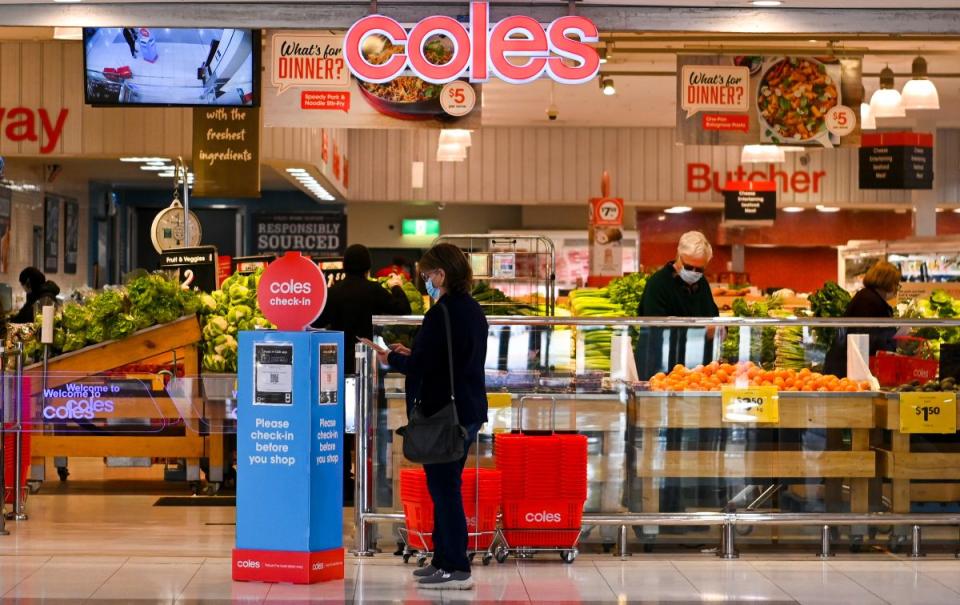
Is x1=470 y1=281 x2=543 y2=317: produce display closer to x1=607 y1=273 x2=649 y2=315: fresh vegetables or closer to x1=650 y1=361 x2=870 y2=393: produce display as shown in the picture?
x1=607 y1=273 x2=649 y2=315: fresh vegetables

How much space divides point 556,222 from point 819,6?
11.7 metres

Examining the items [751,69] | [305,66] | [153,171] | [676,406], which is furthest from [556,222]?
[676,406]

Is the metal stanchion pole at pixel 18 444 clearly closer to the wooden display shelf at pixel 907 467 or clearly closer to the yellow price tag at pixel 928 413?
the wooden display shelf at pixel 907 467

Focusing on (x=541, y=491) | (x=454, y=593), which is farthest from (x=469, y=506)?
(x=454, y=593)

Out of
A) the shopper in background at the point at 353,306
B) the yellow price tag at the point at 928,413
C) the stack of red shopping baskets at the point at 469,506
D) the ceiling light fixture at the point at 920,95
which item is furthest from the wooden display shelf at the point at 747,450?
the ceiling light fixture at the point at 920,95

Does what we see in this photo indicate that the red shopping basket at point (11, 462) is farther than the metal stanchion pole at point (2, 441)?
Yes

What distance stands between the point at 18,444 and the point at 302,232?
11.3 m

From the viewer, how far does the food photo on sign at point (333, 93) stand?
8.84 metres

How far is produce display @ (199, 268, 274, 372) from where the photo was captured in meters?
9.09

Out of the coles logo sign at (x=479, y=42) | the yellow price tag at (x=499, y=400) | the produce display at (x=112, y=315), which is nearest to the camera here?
the yellow price tag at (x=499, y=400)

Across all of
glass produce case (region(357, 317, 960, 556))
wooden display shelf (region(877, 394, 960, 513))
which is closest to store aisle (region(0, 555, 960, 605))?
glass produce case (region(357, 317, 960, 556))

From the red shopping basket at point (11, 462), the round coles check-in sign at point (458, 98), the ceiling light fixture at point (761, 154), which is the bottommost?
the red shopping basket at point (11, 462)

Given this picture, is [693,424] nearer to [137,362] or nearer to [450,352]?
[450,352]

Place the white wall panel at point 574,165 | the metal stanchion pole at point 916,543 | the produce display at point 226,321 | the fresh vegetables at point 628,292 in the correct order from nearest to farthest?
the metal stanchion pole at point 916,543 < the produce display at point 226,321 < the fresh vegetables at point 628,292 < the white wall panel at point 574,165
